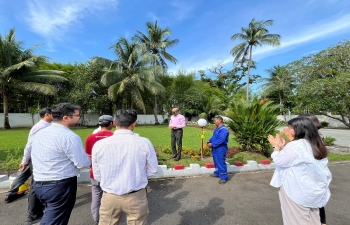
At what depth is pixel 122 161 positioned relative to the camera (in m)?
1.76

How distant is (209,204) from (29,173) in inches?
125

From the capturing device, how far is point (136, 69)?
2022 centimetres

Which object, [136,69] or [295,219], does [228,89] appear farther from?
[295,219]

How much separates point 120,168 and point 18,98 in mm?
23739

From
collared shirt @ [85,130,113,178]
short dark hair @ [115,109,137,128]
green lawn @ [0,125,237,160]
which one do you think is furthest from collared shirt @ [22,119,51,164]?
green lawn @ [0,125,237,160]

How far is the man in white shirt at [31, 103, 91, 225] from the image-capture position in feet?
6.34

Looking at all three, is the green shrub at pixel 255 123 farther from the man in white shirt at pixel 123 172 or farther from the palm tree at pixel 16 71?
the palm tree at pixel 16 71

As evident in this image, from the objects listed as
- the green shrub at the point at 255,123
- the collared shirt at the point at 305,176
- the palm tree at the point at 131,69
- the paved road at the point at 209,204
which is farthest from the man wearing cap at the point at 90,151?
the palm tree at the point at 131,69

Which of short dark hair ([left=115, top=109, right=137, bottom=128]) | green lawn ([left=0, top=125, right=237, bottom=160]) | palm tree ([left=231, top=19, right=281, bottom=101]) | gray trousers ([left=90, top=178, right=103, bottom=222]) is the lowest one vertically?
green lawn ([left=0, top=125, right=237, bottom=160])

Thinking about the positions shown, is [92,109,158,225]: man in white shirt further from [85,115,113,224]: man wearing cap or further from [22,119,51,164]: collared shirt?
[22,119,51,164]: collared shirt

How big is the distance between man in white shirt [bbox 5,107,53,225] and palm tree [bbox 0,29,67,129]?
15299 millimetres

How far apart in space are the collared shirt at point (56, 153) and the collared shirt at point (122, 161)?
11.2 inches

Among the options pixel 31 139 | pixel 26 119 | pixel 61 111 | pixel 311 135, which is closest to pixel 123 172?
pixel 61 111

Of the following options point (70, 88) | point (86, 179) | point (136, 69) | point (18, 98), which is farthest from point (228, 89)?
point (86, 179)
